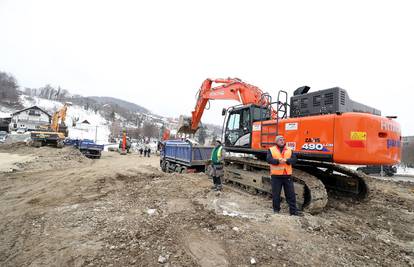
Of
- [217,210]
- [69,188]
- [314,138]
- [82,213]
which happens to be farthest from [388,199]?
[69,188]

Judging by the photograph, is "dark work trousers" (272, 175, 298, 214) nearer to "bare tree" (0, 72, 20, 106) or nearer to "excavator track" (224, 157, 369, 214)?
"excavator track" (224, 157, 369, 214)

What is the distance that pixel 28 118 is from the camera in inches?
2803

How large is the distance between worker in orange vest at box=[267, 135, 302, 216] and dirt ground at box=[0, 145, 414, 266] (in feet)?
1.12

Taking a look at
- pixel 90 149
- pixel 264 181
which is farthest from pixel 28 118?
pixel 264 181

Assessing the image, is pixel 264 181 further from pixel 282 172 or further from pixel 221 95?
pixel 221 95

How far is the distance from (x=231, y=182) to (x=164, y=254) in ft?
17.4

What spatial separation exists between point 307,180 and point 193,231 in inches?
115

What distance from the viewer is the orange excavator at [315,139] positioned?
493cm

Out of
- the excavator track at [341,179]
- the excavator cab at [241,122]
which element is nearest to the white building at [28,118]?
the excavator cab at [241,122]

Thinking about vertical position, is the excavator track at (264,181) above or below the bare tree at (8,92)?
below

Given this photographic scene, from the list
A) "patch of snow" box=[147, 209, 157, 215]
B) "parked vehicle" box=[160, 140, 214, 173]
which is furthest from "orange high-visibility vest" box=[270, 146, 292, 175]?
"parked vehicle" box=[160, 140, 214, 173]

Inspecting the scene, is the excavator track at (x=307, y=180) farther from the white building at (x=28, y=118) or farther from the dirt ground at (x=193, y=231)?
the white building at (x=28, y=118)

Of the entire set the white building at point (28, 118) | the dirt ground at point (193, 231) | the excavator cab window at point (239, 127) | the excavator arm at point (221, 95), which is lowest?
the dirt ground at point (193, 231)

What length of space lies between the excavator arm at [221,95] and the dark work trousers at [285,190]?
306cm
